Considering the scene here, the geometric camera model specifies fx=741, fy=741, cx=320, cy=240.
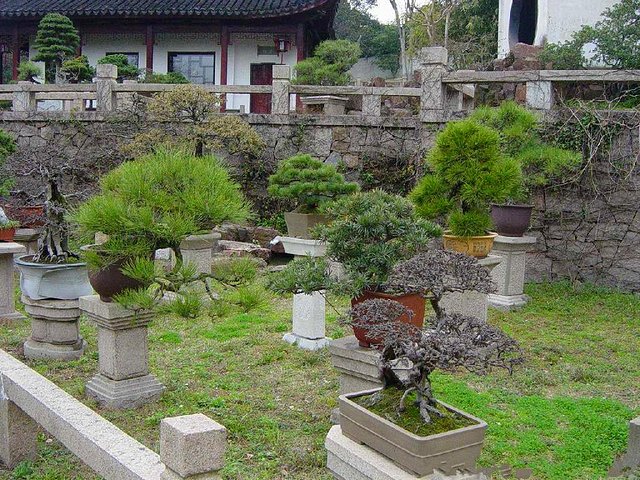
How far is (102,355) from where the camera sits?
480 centimetres

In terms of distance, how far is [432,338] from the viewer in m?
2.77

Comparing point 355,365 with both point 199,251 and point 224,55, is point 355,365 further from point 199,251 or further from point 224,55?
point 224,55

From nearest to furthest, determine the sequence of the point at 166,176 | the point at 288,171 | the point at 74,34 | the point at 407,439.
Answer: the point at 407,439 < the point at 166,176 < the point at 288,171 < the point at 74,34

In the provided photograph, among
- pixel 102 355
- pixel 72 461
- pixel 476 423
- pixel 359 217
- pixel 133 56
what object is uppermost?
pixel 133 56

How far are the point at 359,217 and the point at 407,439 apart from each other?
1683 mm

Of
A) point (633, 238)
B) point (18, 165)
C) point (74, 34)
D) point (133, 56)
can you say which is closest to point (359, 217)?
point (633, 238)

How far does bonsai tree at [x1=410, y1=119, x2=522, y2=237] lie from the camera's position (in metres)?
6.41

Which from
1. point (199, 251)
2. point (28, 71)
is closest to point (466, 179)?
point (199, 251)

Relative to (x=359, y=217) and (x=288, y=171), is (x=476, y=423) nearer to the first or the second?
(x=359, y=217)

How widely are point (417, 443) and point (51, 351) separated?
3.91m

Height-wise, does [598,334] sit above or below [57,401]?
below

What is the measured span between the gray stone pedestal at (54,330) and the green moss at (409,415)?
3.31 meters

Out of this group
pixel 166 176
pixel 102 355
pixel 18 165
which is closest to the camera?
pixel 166 176

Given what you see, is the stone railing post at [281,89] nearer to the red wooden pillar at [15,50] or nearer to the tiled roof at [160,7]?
the tiled roof at [160,7]
